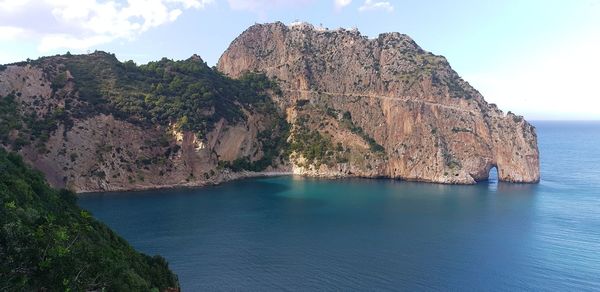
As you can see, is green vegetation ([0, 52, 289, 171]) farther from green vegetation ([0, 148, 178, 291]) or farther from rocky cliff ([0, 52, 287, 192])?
green vegetation ([0, 148, 178, 291])

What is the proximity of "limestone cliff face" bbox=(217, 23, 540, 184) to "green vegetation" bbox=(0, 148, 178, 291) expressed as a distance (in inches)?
3095

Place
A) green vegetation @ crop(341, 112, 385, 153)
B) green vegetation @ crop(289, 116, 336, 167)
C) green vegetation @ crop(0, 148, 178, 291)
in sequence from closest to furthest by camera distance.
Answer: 1. green vegetation @ crop(0, 148, 178, 291)
2. green vegetation @ crop(289, 116, 336, 167)
3. green vegetation @ crop(341, 112, 385, 153)

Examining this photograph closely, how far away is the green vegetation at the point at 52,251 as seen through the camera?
2247 cm

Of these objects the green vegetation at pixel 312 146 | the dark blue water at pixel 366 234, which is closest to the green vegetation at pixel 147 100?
the green vegetation at pixel 312 146

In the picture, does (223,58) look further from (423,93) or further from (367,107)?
(423,93)

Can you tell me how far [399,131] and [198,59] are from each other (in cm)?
5520

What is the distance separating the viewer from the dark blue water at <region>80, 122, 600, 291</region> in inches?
1800

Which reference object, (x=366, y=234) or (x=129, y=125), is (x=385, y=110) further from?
(x=366, y=234)

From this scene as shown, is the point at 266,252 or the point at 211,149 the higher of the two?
the point at 211,149

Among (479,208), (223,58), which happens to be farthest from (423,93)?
(223,58)

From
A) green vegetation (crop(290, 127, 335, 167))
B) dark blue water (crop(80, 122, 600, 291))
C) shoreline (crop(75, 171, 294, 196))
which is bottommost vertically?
dark blue water (crop(80, 122, 600, 291))

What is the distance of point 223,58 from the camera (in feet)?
486

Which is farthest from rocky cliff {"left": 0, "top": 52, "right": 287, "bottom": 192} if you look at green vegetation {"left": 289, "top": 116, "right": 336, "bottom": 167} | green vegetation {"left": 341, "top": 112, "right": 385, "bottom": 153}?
green vegetation {"left": 341, "top": 112, "right": 385, "bottom": 153}

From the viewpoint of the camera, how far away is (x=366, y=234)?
60781mm
